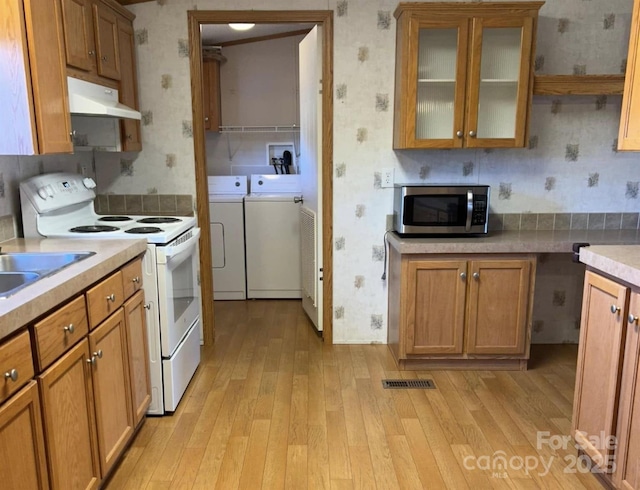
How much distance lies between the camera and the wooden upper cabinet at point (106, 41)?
2520mm

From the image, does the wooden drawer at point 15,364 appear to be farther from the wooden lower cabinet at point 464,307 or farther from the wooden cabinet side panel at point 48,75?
the wooden lower cabinet at point 464,307

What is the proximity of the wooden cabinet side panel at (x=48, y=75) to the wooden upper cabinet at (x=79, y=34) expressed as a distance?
0.07m

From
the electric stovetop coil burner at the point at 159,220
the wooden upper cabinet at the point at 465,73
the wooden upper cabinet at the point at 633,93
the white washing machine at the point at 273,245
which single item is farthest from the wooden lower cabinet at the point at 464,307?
the white washing machine at the point at 273,245

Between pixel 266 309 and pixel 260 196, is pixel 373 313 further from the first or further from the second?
pixel 260 196

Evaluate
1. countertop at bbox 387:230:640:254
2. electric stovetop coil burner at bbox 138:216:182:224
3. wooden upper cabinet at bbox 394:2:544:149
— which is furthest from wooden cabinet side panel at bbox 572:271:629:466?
electric stovetop coil burner at bbox 138:216:182:224

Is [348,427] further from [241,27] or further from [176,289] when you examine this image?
[241,27]

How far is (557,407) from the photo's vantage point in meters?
2.57

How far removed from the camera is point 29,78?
1.88 m

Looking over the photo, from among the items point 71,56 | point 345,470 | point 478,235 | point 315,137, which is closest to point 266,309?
point 315,137

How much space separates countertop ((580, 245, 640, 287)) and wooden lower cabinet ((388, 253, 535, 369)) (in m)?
0.82

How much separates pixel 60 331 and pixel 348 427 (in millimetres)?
1425

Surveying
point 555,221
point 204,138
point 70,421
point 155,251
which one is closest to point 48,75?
point 155,251

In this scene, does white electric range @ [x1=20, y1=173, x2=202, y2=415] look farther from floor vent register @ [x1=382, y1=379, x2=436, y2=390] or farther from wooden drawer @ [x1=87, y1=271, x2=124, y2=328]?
floor vent register @ [x1=382, y1=379, x2=436, y2=390]

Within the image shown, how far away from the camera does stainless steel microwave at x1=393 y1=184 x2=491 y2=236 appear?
290 cm
